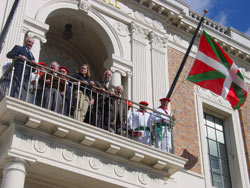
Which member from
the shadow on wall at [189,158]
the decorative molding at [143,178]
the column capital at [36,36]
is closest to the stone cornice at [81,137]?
the decorative molding at [143,178]

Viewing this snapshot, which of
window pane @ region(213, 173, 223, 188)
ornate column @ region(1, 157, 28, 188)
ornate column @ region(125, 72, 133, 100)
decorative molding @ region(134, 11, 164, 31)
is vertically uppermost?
decorative molding @ region(134, 11, 164, 31)

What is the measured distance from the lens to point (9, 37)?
36.9 ft

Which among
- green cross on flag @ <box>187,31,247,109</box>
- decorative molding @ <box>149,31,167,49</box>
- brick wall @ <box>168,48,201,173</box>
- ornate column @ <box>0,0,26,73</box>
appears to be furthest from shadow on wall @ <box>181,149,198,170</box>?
ornate column @ <box>0,0,26,73</box>

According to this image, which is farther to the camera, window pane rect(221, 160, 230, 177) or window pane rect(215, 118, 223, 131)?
window pane rect(215, 118, 223, 131)

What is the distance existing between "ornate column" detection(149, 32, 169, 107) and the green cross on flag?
1017 millimetres

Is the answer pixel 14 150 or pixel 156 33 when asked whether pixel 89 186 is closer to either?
pixel 14 150

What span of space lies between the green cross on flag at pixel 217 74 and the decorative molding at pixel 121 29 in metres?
2.25

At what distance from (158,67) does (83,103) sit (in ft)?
15.1

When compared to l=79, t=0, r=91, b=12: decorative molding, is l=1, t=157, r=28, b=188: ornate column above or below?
below

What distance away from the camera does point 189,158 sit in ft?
41.6

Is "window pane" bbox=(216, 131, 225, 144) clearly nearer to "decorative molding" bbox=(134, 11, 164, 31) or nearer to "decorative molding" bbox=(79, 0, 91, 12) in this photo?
"decorative molding" bbox=(134, 11, 164, 31)

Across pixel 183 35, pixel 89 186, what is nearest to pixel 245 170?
pixel 183 35

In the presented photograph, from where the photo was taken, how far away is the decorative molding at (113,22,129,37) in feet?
45.6

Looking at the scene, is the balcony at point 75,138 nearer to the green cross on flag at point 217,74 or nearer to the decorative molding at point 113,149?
the decorative molding at point 113,149
